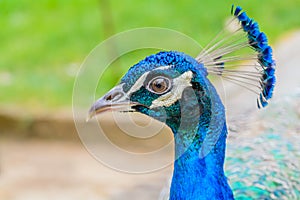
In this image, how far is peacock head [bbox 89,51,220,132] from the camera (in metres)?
1.42

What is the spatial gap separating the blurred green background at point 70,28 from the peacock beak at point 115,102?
2.42 meters

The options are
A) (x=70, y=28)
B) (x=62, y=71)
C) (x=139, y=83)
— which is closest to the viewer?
(x=139, y=83)

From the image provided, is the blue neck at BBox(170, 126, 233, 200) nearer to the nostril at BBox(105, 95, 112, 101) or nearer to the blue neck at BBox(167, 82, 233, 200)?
the blue neck at BBox(167, 82, 233, 200)

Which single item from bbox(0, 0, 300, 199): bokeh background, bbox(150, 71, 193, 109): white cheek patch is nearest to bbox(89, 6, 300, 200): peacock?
bbox(150, 71, 193, 109): white cheek patch

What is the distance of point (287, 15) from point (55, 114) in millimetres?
1844

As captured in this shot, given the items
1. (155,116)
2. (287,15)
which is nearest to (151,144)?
(287,15)

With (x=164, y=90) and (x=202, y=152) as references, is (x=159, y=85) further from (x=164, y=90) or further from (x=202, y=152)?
(x=202, y=152)

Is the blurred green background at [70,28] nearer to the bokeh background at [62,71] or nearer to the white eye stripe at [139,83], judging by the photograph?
the bokeh background at [62,71]

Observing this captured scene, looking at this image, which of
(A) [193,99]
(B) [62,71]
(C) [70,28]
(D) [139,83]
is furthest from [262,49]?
(C) [70,28]

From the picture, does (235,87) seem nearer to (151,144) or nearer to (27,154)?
(151,144)

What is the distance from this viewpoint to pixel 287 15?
455 cm

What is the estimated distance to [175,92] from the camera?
1.45m

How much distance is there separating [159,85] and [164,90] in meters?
0.02

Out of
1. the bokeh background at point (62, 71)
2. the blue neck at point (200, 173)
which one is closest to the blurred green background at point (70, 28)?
the bokeh background at point (62, 71)
